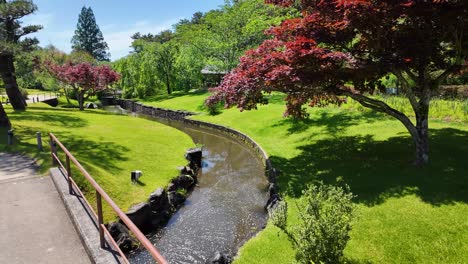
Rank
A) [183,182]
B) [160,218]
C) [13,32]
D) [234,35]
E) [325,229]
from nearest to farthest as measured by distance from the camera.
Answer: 1. [325,229]
2. [160,218]
3. [183,182]
4. [13,32]
5. [234,35]

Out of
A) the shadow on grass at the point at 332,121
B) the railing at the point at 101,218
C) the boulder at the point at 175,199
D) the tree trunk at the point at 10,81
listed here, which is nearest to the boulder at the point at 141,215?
the boulder at the point at 175,199

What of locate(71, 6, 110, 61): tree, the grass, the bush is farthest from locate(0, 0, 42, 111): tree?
locate(71, 6, 110, 61): tree

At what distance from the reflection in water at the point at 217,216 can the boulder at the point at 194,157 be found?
17.5 inches

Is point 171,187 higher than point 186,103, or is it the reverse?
point 186,103

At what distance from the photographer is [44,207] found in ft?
25.3

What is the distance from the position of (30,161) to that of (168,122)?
23.2 meters

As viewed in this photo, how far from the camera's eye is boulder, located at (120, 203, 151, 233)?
1045 centimetres

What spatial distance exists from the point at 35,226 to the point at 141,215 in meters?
4.16

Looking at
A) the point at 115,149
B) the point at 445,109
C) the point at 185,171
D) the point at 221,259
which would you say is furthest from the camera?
the point at 445,109

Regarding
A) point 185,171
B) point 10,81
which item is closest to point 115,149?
point 185,171

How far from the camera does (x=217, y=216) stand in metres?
12.1

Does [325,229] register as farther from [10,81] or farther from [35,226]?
[10,81]

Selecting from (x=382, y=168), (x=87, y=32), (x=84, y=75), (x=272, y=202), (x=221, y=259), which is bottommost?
(x=221, y=259)

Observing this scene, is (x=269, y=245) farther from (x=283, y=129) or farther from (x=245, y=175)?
(x=283, y=129)
